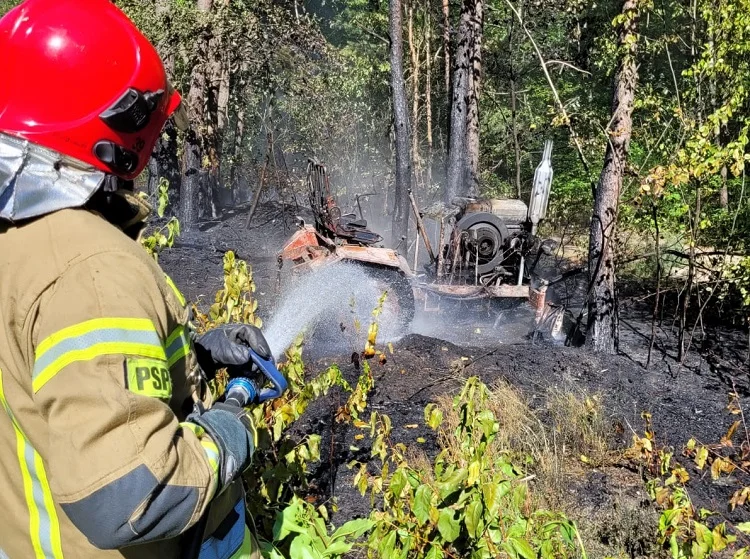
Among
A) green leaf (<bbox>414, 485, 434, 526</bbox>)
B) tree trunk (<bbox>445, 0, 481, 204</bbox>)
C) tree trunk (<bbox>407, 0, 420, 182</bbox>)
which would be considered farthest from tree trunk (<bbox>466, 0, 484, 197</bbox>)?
green leaf (<bbox>414, 485, 434, 526</bbox>)

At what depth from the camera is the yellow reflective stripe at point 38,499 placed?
150cm

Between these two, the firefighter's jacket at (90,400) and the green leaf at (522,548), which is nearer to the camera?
the firefighter's jacket at (90,400)

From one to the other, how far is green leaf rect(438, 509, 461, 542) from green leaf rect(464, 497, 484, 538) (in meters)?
0.05

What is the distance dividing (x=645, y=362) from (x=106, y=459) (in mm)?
7996

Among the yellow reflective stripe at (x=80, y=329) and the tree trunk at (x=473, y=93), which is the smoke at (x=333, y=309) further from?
the yellow reflective stripe at (x=80, y=329)

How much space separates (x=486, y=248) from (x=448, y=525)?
26.1 feet

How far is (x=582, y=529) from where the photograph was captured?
4.50 m

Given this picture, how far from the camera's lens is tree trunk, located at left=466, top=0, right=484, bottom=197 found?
14.4 meters

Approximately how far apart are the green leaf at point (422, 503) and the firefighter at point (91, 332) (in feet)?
1.86

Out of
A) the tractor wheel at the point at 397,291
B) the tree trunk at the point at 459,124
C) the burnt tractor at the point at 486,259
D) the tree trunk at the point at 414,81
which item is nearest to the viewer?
the tractor wheel at the point at 397,291

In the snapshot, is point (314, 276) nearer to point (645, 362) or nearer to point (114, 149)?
point (645, 362)

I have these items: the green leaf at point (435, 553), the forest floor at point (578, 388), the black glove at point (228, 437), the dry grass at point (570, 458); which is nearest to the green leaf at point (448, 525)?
the green leaf at point (435, 553)

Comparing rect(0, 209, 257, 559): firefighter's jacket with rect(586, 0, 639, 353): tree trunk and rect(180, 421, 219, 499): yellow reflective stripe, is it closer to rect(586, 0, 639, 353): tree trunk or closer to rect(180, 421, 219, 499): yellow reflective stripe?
rect(180, 421, 219, 499): yellow reflective stripe

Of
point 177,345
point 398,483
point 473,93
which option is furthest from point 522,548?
point 473,93
